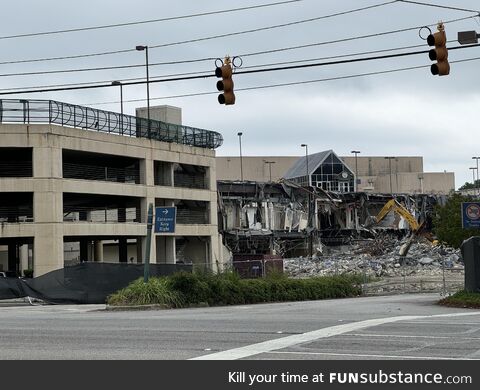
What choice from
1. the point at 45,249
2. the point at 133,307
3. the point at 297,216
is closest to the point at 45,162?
the point at 45,249

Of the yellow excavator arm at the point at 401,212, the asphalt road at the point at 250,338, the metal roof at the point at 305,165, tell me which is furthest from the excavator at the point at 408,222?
the asphalt road at the point at 250,338

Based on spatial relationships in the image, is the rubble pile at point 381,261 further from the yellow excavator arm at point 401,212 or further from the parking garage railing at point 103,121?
the parking garage railing at point 103,121

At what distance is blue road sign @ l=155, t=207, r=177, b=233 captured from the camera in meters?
30.2

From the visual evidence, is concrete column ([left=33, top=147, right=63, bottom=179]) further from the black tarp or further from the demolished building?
the demolished building

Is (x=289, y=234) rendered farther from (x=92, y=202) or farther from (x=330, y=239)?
(x=92, y=202)

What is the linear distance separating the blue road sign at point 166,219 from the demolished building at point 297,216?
135ft

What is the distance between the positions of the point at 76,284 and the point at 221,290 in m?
6.13

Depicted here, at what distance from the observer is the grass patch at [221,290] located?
29.1m

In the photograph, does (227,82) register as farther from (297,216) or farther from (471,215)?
(297,216)

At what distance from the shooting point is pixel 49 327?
1836 cm

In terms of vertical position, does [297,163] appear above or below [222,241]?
above
